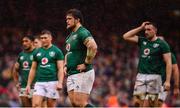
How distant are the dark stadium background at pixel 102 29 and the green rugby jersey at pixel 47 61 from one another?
1.07m

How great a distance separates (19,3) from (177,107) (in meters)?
6.35

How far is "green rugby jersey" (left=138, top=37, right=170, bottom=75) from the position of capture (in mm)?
12359

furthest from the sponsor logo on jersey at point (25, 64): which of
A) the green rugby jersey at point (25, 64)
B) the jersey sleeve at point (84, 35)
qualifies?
the jersey sleeve at point (84, 35)

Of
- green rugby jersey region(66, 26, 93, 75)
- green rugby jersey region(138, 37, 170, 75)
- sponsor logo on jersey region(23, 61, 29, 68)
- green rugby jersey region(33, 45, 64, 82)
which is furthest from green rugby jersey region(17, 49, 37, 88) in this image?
green rugby jersey region(66, 26, 93, 75)

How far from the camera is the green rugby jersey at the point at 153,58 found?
40.5 feet

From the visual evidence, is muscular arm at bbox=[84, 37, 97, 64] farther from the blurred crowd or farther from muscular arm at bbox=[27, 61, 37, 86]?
the blurred crowd

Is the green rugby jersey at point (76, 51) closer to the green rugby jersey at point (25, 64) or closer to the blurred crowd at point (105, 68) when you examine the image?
the green rugby jersey at point (25, 64)

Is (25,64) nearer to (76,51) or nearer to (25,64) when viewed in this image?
(25,64)

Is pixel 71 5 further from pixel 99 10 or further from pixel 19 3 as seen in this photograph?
pixel 19 3

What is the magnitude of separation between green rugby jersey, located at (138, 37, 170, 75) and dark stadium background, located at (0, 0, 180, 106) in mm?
1679

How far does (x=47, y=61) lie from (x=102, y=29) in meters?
6.29

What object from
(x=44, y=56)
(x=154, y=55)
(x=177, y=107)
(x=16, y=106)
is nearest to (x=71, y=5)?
(x=44, y=56)

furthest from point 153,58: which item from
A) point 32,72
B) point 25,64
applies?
point 25,64

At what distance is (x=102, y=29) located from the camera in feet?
64.1
